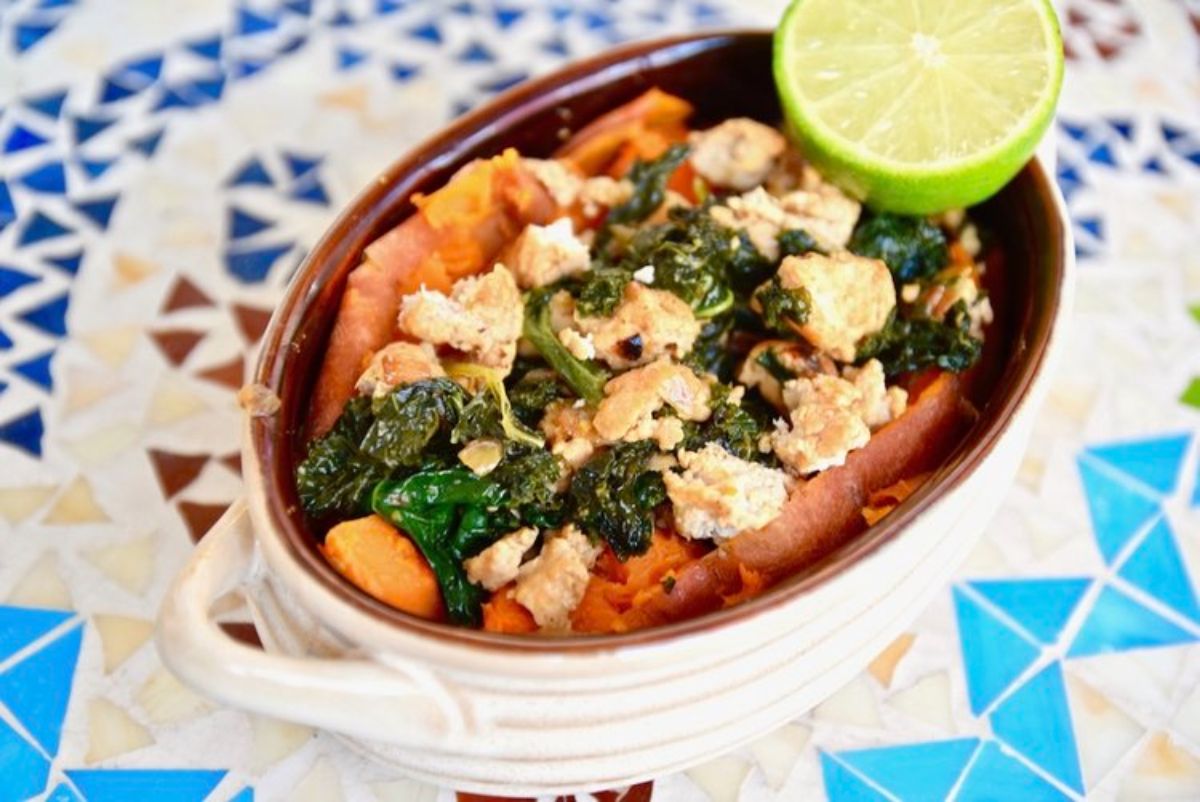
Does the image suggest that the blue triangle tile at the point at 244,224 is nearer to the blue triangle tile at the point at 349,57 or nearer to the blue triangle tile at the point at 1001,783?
the blue triangle tile at the point at 349,57

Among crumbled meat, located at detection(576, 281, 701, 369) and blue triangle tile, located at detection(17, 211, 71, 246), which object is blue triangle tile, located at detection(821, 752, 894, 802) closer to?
crumbled meat, located at detection(576, 281, 701, 369)

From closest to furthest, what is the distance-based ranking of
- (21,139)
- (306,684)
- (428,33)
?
(306,684) < (21,139) < (428,33)

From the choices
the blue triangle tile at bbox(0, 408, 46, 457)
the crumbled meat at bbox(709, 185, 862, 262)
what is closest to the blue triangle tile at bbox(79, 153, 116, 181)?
the blue triangle tile at bbox(0, 408, 46, 457)

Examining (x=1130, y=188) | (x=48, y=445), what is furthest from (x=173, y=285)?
(x=1130, y=188)

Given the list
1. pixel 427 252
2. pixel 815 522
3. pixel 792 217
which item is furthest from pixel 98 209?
pixel 815 522

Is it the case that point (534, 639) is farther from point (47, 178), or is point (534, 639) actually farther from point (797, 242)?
point (47, 178)

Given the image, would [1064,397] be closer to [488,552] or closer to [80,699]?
[488,552]
